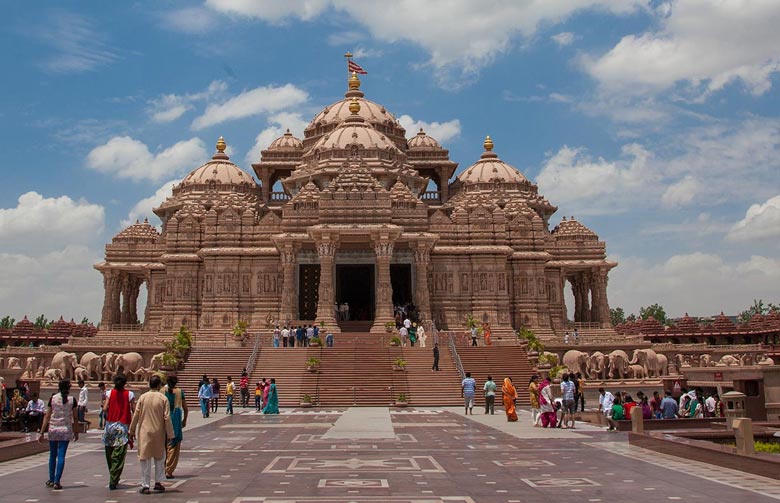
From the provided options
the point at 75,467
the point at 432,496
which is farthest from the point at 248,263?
the point at 432,496

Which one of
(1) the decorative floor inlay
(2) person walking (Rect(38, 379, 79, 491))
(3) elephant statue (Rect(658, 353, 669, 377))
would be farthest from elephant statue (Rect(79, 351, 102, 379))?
(2) person walking (Rect(38, 379, 79, 491))

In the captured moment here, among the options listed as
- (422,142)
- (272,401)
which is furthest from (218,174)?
(272,401)

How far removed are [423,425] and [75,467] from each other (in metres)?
12.1

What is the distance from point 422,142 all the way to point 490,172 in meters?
8.18

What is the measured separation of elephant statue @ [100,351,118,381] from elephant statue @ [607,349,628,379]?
27.0m

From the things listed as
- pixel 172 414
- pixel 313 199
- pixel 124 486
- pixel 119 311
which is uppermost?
pixel 313 199

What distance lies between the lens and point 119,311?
69.6 metres

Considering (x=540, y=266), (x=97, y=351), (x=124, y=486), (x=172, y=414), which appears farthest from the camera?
(x=540, y=266)

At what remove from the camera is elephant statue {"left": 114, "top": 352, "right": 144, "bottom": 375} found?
45.5 metres

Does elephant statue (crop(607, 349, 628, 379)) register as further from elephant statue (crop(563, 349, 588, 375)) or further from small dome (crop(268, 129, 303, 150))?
small dome (crop(268, 129, 303, 150))

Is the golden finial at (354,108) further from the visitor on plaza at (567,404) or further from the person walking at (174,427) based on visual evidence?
the person walking at (174,427)

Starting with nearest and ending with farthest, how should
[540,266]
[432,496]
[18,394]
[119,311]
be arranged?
[432,496]
[18,394]
[540,266]
[119,311]

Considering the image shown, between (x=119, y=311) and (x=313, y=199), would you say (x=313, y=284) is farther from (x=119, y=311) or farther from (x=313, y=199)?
(x=119, y=311)

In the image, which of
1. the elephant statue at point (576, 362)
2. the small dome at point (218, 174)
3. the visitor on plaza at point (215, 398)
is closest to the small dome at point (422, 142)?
the small dome at point (218, 174)
